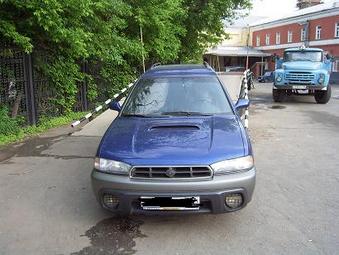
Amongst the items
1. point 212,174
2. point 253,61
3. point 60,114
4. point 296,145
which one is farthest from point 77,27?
point 253,61

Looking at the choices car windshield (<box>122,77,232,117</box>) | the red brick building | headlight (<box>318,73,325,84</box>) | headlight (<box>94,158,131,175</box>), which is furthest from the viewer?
the red brick building

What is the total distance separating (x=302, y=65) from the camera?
17.0 meters

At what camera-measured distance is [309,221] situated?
4.75 m

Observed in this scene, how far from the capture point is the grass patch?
898 centimetres

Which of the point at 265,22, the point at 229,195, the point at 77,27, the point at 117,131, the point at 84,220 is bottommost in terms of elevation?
the point at 84,220

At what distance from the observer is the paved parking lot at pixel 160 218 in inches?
166

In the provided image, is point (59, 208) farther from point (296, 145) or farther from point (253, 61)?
point (253, 61)

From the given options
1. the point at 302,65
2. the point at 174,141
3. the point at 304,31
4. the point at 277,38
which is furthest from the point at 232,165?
the point at 277,38

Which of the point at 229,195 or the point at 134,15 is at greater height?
the point at 134,15

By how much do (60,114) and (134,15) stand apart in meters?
4.19

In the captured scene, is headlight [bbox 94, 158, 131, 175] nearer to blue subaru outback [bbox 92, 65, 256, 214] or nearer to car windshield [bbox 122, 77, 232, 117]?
blue subaru outback [bbox 92, 65, 256, 214]

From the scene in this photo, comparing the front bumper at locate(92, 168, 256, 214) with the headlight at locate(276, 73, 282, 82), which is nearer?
the front bumper at locate(92, 168, 256, 214)

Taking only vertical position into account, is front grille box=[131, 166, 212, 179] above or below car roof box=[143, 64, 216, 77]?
below

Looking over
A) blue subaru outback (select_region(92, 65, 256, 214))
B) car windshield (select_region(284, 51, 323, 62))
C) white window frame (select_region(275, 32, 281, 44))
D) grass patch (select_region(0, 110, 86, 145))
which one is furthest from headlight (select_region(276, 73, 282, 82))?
white window frame (select_region(275, 32, 281, 44))
